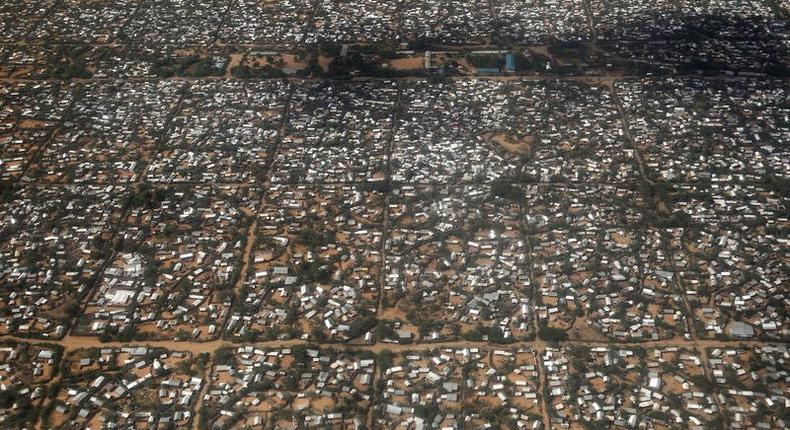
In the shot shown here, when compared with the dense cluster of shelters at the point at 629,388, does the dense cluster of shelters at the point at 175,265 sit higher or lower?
higher

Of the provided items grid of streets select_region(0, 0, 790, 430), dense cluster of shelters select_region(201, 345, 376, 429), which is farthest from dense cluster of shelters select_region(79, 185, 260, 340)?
dense cluster of shelters select_region(201, 345, 376, 429)

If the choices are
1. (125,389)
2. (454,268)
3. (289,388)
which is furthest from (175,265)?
(454,268)

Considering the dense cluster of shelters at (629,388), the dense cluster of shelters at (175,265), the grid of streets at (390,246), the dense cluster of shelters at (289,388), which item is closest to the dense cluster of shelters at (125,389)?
the grid of streets at (390,246)

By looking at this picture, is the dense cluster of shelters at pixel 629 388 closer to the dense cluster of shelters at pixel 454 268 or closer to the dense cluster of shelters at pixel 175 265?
the dense cluster of shelters at pixel 454 268

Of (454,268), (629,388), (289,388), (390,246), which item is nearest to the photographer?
(629,388)

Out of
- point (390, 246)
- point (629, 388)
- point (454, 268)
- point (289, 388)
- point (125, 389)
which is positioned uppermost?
point (390, 246)

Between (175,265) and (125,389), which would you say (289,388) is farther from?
(175,265)

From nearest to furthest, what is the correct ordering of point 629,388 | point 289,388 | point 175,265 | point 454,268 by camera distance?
point 629,388
point 289,388
point 454,268
point 175,265

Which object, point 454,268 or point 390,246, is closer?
point 454,268

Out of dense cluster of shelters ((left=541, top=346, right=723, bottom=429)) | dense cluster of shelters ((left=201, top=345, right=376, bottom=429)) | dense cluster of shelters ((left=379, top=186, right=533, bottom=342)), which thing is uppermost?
dense cluster of shelters ((left=379, top=186, right=533, bottom=342))

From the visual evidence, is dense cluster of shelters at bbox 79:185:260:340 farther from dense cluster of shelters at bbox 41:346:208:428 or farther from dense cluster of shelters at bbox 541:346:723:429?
dense cluster of shelters at bbox 541:346:723:429

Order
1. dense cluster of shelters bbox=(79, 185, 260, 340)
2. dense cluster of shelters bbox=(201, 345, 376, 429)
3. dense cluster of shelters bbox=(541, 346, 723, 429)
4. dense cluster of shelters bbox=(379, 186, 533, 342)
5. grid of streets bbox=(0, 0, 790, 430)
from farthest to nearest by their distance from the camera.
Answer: dense cluster of shelters bbox=(79, 185, 260, 340)
dense cluster of shelters bbox=(379, 186, 533, 342)
grid of streets bbox=(0, 0, 790, 430)
dense cluster of shelters bbox=(201, 345, 376, 429)
dense cluster of shelters bbox=(541, 346, 723, 429)
